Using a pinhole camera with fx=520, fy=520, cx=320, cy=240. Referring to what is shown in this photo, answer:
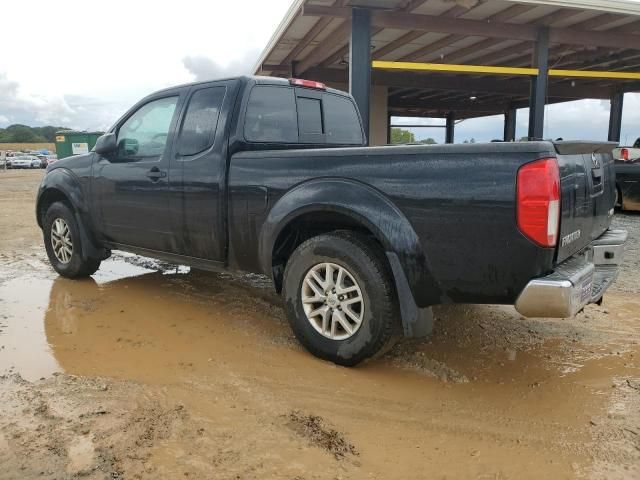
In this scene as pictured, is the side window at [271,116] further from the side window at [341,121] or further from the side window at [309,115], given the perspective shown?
the side window at [341,121]

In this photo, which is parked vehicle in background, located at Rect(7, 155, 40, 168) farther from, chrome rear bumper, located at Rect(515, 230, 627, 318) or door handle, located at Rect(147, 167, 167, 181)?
chrome rear bumper, located at Rect(515, 230, 627, 318)

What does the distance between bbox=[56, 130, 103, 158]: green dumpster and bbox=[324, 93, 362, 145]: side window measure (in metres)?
24.5

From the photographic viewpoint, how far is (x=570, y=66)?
590 inches

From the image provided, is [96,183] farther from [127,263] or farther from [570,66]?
[570,66]

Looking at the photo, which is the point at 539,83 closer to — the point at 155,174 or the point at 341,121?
the point at 341,121

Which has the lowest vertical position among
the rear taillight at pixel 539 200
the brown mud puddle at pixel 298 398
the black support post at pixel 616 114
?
the brown mud puddle at pixel 298 398

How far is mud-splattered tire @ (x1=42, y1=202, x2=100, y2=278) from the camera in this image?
5.29 m

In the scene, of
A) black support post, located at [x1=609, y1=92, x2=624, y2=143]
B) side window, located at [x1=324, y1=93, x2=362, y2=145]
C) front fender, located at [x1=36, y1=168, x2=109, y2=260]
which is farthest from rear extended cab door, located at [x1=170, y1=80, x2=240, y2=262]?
black support post, located at [x1=609, y1=92, x2=624, y2=143]

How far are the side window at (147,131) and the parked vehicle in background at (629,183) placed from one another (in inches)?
358

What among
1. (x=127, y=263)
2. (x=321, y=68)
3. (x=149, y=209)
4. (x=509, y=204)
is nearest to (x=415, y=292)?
(x=509, y=204)

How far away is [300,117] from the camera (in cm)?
447

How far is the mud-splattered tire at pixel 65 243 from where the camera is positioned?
17.4ft

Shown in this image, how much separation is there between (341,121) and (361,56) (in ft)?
15.7

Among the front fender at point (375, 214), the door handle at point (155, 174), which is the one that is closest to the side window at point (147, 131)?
the door handle at point (155, 174)
